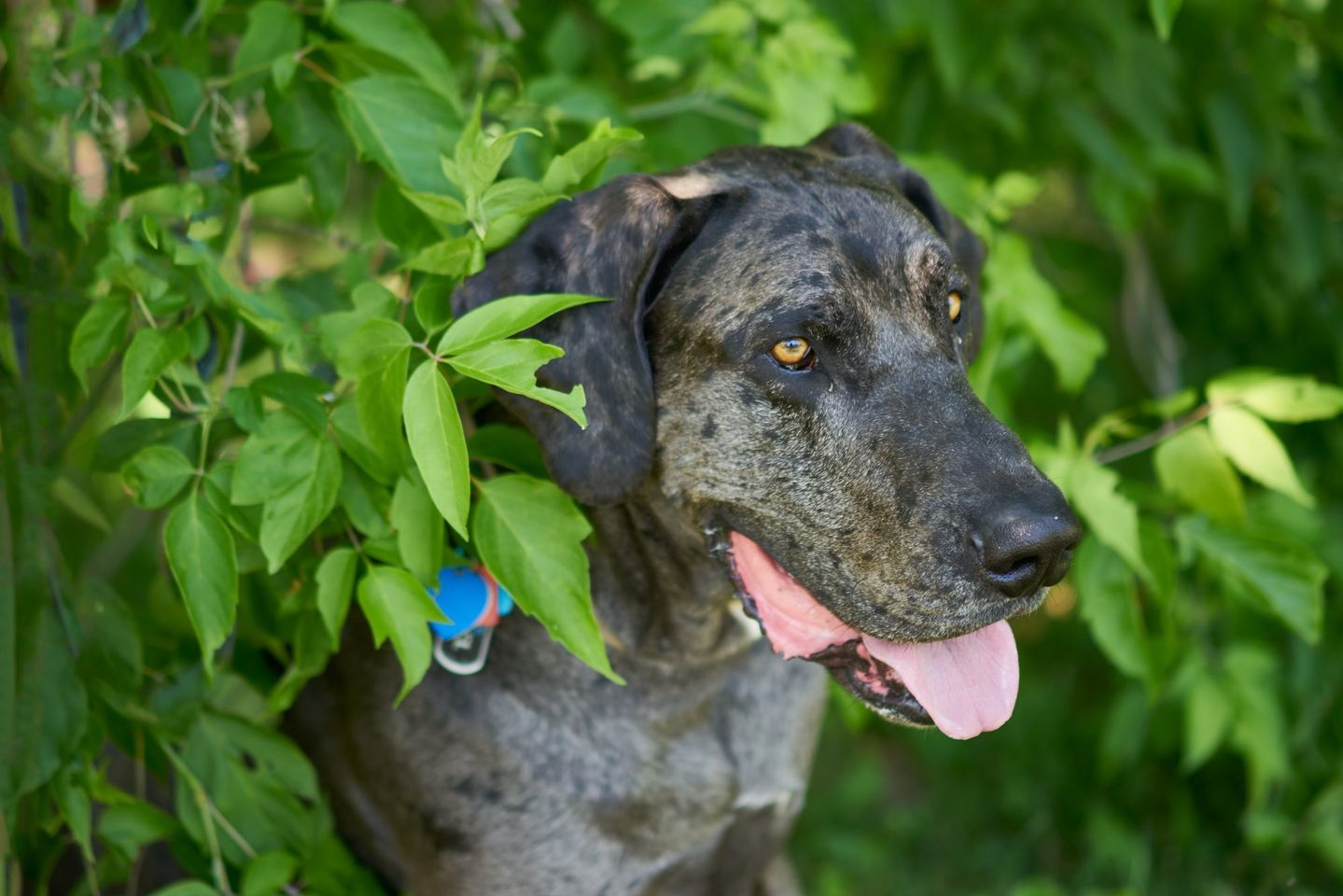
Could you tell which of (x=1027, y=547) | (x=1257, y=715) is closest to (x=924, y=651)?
(x=1027, y=547)

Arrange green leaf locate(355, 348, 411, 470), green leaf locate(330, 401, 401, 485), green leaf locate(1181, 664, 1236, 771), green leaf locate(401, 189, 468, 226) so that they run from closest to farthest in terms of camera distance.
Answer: green leaf locate(355, 348, 411, 470) < green leaf locate(401, 189, 468, 226) < green leaf locate(330, 401, 401, 485) < green leaf locate(1181, 664, 1236, 771)

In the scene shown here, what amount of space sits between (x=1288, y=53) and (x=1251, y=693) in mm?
1662

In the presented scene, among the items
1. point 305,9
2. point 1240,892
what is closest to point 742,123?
point 305,9

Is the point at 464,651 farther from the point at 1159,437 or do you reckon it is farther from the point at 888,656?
the point at 1159,437

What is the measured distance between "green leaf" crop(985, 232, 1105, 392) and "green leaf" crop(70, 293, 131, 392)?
1777mm

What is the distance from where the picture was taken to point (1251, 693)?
3.77m

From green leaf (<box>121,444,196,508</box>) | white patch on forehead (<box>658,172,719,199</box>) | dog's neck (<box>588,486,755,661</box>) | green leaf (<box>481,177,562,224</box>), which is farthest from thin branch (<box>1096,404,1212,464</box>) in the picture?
green leaf (<box>121,444,196,508</box>)

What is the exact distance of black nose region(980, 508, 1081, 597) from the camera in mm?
2189

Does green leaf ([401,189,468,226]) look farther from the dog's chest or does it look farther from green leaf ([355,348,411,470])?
the dog's chest

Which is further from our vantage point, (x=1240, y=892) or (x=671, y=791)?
(x=1240, y=892)

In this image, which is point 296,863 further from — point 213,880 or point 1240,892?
point 1240,892

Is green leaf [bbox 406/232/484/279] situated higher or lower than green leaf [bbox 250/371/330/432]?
higher

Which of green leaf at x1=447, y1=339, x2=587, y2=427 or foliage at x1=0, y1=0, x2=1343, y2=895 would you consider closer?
green leaf at x1=447, y1=339, x2=587, y2=427

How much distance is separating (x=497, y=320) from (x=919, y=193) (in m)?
1.17
